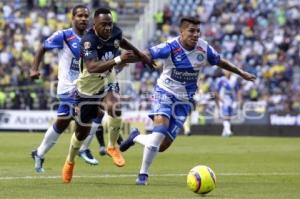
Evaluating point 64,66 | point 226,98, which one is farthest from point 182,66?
point 226,98

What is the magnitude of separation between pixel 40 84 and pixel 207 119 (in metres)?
7.27

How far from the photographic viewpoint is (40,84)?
37750mm

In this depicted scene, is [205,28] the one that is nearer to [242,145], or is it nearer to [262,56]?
[262,56]

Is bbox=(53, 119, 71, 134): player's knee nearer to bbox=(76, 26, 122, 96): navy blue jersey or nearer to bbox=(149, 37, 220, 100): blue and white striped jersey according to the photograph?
bbox=(76, 26, 122, 96): navy blue jersey

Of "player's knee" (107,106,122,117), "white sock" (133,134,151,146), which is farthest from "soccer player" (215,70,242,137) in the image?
"white sock" (133,134,151,146)

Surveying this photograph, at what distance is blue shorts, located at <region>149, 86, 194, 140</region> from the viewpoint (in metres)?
13.6

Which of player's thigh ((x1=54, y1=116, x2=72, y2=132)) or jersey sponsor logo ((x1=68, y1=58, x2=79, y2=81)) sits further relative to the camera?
jersey sponsor logo ((x1=68, y1=58, x2=79, y2=81))

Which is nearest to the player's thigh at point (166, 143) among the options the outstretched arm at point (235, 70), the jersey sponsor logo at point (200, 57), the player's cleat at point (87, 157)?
the jersey sponsor logo at point (200, 57)

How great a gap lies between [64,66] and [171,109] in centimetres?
298

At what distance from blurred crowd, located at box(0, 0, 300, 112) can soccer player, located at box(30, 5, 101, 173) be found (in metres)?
19.5

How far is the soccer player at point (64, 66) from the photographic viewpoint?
15.1 meters

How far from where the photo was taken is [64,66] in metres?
16.0

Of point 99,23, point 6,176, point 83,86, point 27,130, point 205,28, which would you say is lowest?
point 27,130

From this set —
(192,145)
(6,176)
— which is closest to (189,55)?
(6,176)
